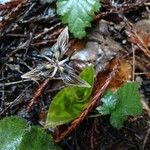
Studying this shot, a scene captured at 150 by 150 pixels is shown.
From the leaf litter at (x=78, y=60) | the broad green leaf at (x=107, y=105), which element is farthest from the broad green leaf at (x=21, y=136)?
the broad green leaf at (x=107, y=105)

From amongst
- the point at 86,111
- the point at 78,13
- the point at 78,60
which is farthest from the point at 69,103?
the point at 78,13

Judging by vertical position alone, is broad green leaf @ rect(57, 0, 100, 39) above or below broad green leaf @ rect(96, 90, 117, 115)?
above

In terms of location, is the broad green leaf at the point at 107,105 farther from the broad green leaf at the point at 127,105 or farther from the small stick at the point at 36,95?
the small stick at the point at 36,95

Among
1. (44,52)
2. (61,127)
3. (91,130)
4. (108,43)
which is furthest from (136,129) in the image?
(44,52)

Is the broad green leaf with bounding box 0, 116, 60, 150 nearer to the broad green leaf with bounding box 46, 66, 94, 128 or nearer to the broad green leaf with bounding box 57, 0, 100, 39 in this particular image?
the broad green leaf with bounding box 46, 66, 94, 128

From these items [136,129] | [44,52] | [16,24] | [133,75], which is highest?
[16,24]

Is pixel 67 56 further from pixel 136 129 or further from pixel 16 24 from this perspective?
pixel 136 129

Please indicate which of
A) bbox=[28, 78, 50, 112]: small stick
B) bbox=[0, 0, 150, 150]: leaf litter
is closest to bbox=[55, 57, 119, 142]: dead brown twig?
bbox=[0, 0, 150, 150]: leaf litter
